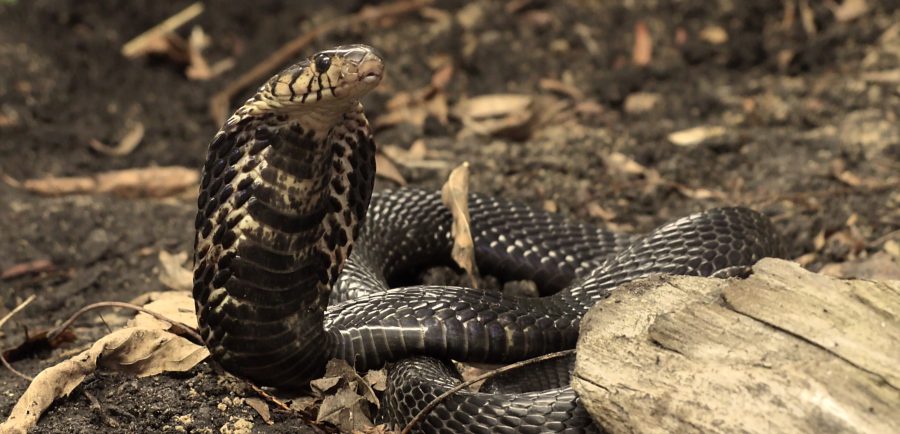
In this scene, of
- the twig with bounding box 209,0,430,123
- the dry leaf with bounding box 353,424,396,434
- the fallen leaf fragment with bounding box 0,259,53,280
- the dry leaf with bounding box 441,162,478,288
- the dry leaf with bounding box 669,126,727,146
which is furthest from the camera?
the twig with bounding box 209,0,430,123

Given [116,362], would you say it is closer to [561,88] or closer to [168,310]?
[168,310]

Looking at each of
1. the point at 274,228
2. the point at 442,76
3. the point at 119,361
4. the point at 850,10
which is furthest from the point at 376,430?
the point at 850,10

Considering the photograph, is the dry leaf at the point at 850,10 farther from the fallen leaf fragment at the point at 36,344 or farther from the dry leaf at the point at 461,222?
the fallen leaf fragment at the point at 36,344

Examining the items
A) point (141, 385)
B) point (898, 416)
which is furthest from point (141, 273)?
point (898, 416)

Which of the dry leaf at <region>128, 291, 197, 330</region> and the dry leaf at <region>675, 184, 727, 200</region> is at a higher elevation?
the dry leaf at <region>128, 291, 197, 330</region>

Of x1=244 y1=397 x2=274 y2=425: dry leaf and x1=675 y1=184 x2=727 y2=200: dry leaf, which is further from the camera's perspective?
x1=675 y1=184 x2=727 y2=200: dry leaf

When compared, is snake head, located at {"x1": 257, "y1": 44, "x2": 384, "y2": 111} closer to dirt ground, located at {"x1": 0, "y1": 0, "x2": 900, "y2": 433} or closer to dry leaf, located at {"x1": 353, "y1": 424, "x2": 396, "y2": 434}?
dry leaf, located at {"x1": 353, "y1": 424, "x2": 396, "y2": 434}

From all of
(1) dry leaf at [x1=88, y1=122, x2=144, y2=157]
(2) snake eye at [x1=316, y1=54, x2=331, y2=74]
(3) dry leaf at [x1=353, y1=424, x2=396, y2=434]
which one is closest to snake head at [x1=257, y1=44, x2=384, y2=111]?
(2) snake eye at [x1=316, y1=54, x2=331, y2=74]
